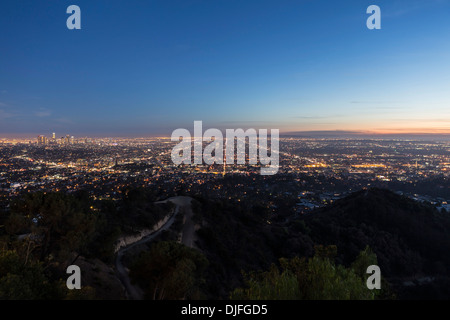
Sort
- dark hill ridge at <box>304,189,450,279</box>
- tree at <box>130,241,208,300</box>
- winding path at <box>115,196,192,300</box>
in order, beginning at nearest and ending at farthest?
tree at <box>130,241,208,300</box> < winding path at <box>115,196,192,300</box> < dark hill ridge at <box>304,189,450,279</box>

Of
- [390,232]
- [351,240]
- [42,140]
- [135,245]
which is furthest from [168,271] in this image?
[42,140]

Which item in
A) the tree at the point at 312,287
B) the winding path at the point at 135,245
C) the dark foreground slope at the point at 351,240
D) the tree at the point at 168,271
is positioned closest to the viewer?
the tree at the point at 312,287

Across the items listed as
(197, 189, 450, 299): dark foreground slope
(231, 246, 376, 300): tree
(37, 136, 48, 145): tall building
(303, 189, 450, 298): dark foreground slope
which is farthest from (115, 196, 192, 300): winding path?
(37, 136, 48, 145): tall building

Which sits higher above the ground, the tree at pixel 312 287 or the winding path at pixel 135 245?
the tree at pixel 312 287

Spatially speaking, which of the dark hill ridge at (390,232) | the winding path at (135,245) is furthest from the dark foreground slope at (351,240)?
the winding path at (135,245)

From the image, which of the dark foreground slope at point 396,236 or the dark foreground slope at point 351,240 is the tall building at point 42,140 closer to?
the dark foreground slope at point 351,240

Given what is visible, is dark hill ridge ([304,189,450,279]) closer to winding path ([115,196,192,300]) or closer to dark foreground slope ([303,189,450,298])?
dark foreground slope ([303,189,450,298])
